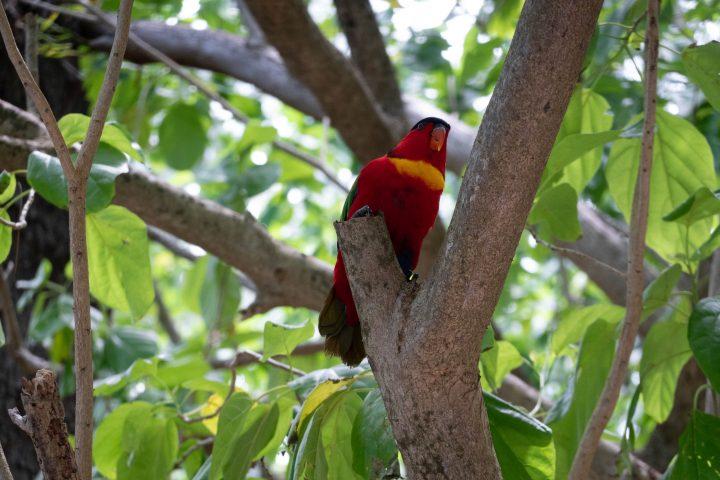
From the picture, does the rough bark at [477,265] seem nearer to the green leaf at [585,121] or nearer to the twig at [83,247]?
the twig at [83,247]

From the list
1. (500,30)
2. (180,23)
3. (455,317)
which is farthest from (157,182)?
(180,23)

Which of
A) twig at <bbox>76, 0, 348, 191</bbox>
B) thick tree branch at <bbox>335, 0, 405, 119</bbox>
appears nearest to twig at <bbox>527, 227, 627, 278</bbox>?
twig at <bbox>76, 0, 348, 191</bbox>

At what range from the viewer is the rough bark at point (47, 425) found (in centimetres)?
134

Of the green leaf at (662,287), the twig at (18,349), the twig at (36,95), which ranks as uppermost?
the twig at (36,95)

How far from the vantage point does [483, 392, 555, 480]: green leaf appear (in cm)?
165

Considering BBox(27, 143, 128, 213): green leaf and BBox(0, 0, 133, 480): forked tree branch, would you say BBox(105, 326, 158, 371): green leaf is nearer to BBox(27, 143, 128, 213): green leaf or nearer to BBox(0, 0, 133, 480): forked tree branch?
BBox(27, 143, 128, 213): green leaf

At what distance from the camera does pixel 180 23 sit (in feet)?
15.1

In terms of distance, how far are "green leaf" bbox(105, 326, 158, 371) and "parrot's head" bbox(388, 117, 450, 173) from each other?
1305 mm

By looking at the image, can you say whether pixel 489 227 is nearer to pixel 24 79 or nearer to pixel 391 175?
pixel 24 79

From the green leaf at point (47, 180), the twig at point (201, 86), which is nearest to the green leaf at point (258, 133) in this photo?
the twig at point (201, 86)

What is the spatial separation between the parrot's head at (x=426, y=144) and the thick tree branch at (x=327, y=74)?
0.72 meters

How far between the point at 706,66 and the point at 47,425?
152cm

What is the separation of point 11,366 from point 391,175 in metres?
1.87

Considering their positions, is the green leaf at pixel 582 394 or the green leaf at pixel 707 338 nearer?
the green leaf at pixel 707 338
